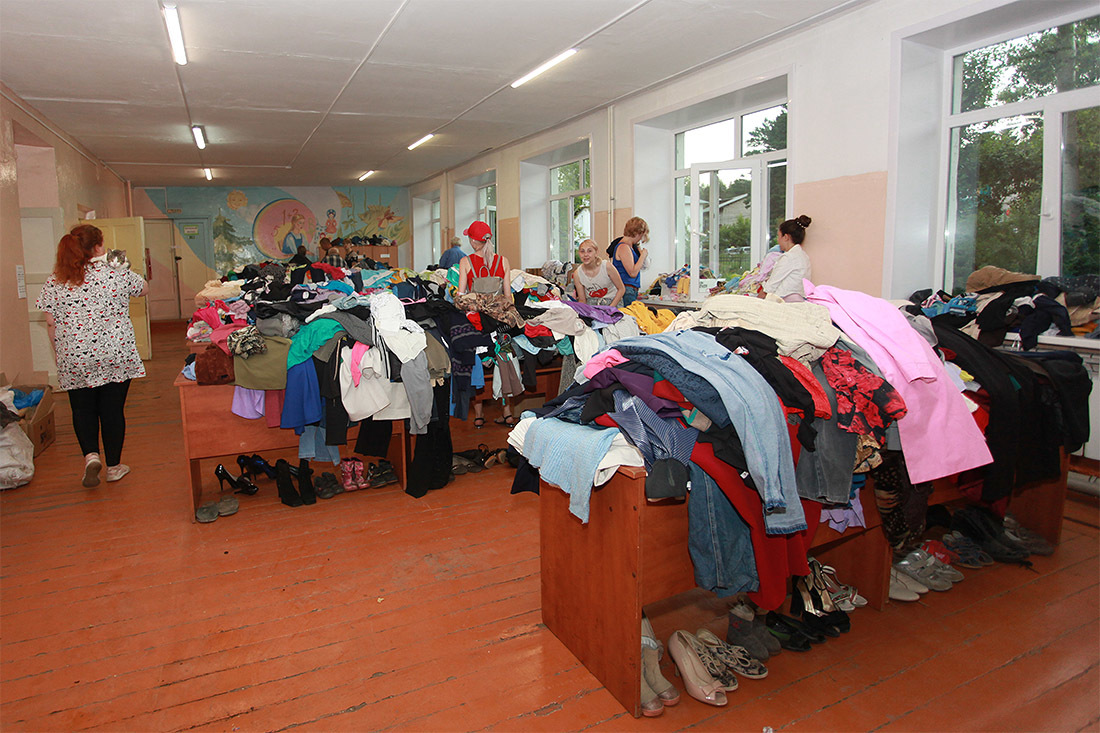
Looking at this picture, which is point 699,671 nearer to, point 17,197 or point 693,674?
point 693,674

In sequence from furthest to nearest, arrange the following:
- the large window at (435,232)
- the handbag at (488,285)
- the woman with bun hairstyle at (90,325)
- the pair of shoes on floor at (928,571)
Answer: the large window at (435,232)
the handbag at (488,285)
the woman with bun hairstyle at (90,325)
the pair of shoes on floor at (928,571)

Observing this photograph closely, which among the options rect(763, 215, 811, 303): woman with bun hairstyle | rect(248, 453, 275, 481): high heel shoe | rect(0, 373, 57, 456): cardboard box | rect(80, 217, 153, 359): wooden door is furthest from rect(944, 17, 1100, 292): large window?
rect(80, 217, 153, 359): wooden door

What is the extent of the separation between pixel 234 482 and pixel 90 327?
1.30 metres

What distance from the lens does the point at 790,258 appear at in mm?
5352

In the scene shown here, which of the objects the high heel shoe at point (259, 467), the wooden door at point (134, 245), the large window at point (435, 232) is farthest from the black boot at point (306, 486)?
the large window at point (435, 232)

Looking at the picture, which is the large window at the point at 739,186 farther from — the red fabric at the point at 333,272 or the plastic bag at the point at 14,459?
the plastic bag at the point at 14,459

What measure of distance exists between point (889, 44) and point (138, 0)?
557 centimetres

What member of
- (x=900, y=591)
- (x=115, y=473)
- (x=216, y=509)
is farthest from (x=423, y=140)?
(x=900, y=591)

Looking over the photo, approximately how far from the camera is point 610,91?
7.50 meters

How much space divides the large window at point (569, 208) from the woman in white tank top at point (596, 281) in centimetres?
372

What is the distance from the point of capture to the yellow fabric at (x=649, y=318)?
4.32m

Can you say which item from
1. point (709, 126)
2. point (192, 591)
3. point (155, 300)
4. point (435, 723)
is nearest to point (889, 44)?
point (709, 126)

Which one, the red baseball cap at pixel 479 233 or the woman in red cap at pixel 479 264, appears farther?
the red baseball cap at pixel 479 233

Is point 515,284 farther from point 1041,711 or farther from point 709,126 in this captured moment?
point 1041,711
